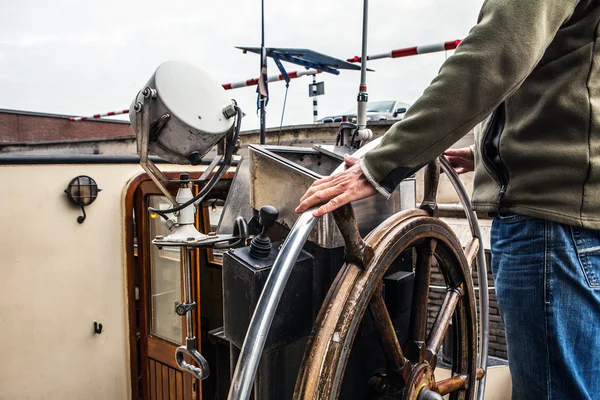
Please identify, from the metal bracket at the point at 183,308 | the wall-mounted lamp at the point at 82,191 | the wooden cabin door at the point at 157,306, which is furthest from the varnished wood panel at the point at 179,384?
the metal bracket at the point at 183,308

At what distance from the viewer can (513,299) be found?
1135 millimetres

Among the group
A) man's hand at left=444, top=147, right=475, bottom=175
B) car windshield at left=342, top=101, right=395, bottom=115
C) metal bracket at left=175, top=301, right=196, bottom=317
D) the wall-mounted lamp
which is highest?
car windshield at left=342, top=101, right=395, bottom=115

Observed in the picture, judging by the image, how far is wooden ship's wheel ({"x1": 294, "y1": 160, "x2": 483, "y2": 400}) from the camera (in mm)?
961

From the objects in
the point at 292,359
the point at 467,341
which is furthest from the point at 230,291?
the point at 467,341

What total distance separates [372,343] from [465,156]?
26.3 inches

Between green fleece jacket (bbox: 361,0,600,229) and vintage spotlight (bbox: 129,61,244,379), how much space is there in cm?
66

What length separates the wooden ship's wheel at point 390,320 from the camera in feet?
3.15

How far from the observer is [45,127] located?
12.5m

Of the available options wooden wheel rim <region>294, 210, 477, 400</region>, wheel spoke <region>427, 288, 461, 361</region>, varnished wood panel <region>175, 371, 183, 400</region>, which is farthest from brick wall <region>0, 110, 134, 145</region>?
wooden wheel rim <region>294, 210, 477, 400</region>

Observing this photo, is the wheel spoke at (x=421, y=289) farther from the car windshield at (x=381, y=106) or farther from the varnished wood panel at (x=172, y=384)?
the car windshield at (x=381, y=106)

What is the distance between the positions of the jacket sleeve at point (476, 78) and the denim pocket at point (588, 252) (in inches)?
14.8

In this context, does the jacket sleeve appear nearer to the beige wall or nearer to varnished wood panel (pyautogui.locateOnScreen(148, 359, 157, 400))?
the beige wall

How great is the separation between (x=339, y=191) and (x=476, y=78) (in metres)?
0.31

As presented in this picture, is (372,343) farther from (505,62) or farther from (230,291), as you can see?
(505,62)
